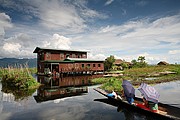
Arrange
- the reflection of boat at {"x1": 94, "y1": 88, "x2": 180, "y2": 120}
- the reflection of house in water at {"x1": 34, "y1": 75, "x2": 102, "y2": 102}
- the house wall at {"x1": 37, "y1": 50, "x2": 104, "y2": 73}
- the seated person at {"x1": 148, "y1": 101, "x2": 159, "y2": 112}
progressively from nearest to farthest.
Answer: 1. the reflection of boat at {"x1": 94, "y1": 88, "x2": 180, "y2": 120}
2. the seated person at {"x1": 148, "y1": 101, "x2": 159, "y2": 112}
3. the reflection of house in water at {"x1": 34, "y1": 75, "x2": 102, "y2": 102}
4. the house wall at {"x1": 37, "y1": 50, "x2": 104, "y2": 73}

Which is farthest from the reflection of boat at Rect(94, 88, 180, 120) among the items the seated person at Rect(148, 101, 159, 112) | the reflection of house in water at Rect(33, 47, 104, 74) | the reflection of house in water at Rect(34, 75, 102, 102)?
the reflection of house in water at Rect(33, 47, 104, 74)

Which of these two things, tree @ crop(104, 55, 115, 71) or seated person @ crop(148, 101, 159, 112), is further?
tree @ crop(104, 55, 115, 71)

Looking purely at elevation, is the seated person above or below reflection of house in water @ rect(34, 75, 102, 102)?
above

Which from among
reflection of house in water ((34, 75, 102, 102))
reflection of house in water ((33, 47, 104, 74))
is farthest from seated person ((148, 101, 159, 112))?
reflection of house in water ((33, 47, 104, 74))

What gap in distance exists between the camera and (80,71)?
4250 centimetres

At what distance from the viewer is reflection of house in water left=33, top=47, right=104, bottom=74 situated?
4147cm

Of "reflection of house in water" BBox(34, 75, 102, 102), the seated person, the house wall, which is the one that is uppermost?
the house wall

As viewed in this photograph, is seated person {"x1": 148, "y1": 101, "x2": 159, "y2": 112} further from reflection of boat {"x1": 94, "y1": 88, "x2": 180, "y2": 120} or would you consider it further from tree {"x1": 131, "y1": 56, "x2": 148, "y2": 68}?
tree {"x1": 131, "y1": 56, "x2": 148, "y2": 68}

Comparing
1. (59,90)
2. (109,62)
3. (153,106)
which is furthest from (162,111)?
(109,62)

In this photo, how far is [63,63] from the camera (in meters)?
42.0

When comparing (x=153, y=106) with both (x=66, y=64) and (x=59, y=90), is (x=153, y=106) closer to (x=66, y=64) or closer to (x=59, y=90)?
(x=59, y=90)

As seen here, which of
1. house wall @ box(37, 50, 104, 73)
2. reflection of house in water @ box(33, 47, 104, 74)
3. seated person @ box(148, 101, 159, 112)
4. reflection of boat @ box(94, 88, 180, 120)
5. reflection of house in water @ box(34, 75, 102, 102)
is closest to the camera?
reflection of boat @ box(94, 88, 180, 120)

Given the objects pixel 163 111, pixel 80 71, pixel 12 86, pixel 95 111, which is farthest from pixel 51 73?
pixel 163 111

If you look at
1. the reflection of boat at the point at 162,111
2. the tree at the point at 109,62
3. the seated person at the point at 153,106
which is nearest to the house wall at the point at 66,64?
the tree at the point at 109,62
